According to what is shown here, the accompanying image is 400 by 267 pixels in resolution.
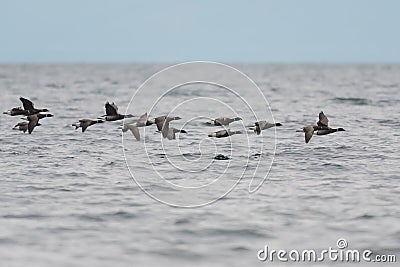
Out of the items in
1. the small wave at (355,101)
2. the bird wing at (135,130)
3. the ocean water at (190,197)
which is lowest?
the ocean water at (190,197)

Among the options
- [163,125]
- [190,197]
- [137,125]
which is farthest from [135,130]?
[190,197]

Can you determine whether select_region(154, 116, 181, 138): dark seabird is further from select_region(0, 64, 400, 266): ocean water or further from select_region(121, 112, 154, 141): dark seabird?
select_region(0, 64, 400, 266): ocean water

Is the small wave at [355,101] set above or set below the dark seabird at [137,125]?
below

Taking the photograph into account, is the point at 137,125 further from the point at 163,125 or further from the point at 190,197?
the point at 190,197

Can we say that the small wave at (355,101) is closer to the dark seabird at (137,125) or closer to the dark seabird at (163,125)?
the dark seabird at (163,125)

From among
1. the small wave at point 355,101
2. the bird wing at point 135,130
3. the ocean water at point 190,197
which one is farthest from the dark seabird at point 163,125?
the small wave at point 355,101

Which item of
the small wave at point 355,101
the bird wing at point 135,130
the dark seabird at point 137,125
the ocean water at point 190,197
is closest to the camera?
the ocean water at point 190,197

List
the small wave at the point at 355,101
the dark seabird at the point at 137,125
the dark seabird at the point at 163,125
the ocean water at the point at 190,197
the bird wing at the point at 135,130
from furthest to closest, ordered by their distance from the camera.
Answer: the small wave at the point at 355,101, the bird wing at the point at 135,130, the dark seabird at the point at 137,125, the dark seabird at the point at 163,125, the ocean water at the point at 190,197

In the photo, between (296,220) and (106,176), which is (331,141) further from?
(296,220)

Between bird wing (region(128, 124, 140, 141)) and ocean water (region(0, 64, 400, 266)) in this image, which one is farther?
bird wing (region(128, 124, 140, 141))

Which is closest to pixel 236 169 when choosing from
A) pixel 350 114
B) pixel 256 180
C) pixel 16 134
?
pixel 256 180

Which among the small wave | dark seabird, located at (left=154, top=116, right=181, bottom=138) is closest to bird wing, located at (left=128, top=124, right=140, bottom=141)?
dark seabird, located at (left=154, top=116, right=181, bottom=138)

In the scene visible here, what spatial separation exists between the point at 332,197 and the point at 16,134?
17.2 meters

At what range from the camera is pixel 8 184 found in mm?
18344
